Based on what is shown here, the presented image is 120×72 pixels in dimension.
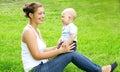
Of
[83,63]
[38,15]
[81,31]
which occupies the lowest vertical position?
[81,31]

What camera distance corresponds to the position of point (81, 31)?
31.7 feet

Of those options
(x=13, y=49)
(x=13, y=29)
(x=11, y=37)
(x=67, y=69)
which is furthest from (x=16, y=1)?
(x=67, y=69)

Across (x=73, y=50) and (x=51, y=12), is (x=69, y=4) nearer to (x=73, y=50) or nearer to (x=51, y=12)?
(x=51, y=12)

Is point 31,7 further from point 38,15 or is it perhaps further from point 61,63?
point 61,63

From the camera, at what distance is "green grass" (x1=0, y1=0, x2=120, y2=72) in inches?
275

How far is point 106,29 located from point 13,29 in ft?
7.14

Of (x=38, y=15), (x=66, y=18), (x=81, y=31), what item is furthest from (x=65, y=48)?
(x=81, y=31)

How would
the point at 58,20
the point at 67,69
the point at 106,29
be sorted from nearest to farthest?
the point at 67,69 < the point at 106,29 < the point at 58,20

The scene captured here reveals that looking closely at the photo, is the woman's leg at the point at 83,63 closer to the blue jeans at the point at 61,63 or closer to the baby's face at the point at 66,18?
the blue jeans at the point at 61,63

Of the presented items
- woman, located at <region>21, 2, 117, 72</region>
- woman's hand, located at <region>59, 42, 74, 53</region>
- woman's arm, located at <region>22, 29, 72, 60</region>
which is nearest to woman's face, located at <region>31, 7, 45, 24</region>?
woman, located at <region>21, 2, 117, 72</region>

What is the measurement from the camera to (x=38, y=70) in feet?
16.6

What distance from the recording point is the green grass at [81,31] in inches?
275

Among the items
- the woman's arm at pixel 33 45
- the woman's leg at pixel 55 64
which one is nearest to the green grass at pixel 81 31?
the woman's leg at pixel 55 64

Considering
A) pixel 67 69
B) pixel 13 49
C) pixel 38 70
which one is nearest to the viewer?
pixel 38 70
